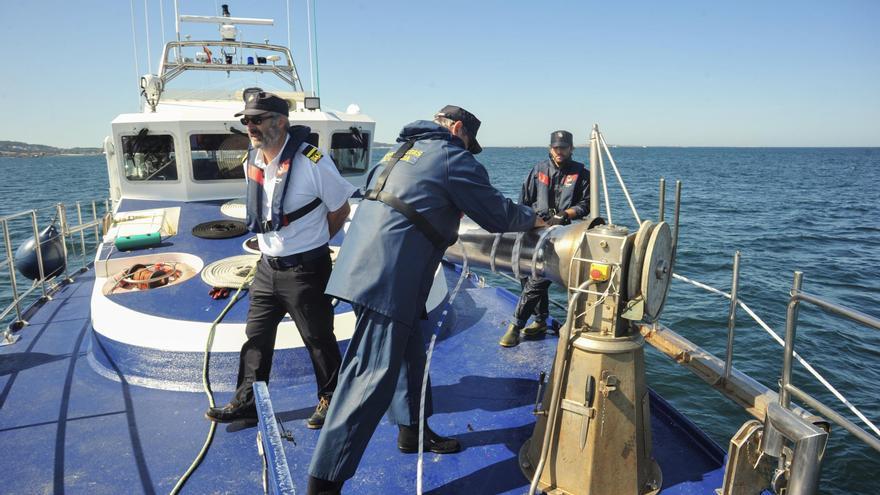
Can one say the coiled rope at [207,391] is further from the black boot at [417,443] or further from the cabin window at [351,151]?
the cabin window at [351,151]

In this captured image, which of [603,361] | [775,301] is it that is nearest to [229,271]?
[603,361]

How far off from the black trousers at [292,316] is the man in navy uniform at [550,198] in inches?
64.7

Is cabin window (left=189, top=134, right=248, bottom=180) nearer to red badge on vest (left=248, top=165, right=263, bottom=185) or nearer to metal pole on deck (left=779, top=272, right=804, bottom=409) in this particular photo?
red badge on vest (left=248, top=165, right=263, bottom=185)

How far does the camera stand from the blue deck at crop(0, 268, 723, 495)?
2.63m

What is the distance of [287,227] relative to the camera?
9.33ft

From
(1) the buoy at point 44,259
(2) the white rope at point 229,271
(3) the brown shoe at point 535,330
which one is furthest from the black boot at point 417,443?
(1) the buoy at point 44,259

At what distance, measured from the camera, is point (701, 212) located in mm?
22531

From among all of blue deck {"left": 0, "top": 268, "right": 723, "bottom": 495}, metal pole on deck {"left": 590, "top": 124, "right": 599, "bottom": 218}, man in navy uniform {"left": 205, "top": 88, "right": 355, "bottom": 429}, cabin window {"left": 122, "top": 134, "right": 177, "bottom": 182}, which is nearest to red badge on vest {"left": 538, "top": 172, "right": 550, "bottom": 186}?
blue deck {"left": 0, "top": 268, "right": 723, "bottom": 495}

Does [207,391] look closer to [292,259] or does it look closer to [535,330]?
[292,259]

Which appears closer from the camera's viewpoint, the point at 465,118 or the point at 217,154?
the point at 465,118

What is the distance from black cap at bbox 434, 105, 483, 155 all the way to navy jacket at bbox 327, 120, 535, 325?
16 centimetres

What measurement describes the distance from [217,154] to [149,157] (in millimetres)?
744

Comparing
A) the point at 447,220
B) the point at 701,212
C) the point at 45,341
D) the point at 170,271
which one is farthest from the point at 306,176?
the point at 701,212

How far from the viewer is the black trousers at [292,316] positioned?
9.38 feet
